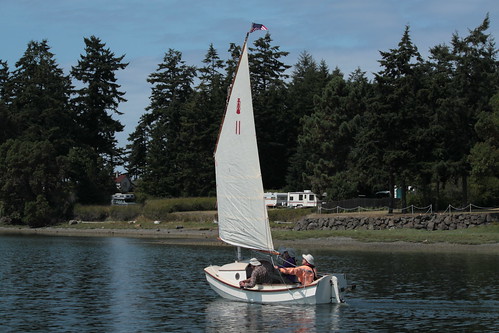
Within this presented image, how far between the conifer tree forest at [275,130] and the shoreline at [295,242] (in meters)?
9.50

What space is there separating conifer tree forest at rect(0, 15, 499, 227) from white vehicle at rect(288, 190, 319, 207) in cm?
162

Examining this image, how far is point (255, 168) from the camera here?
3130 centimetres

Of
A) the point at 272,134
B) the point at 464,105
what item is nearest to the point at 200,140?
the point at 272,134

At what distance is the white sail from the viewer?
102ft

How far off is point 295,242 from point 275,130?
45.9 meters

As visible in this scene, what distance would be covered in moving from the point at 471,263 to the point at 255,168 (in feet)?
69.9

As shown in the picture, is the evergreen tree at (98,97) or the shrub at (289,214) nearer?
the shrub at (289,214)

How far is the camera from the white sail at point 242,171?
31.0 metres

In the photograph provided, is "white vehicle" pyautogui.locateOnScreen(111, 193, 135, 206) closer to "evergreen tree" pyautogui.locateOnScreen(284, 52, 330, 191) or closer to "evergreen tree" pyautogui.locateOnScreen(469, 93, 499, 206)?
"evergreen tree" pyautogui.locateOnScreen(284, 52, 330, 191)

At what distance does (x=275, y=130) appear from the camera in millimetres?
108938

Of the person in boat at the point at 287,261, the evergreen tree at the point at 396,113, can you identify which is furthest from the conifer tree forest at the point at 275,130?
the person in boat at the point at 287,261

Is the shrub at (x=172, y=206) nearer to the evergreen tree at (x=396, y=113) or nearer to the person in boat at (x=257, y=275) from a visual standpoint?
the evergreen tree at (x=396, y=113)

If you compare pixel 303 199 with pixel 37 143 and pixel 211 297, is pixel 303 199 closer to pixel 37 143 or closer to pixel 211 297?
pixel 37 143

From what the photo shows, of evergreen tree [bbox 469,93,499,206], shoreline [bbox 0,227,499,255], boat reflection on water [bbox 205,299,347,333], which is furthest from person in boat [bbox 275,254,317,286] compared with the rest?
evergreen tree [bbox 469,93,499,206]
